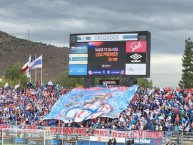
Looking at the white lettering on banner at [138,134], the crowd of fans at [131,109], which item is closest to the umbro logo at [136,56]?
the crowd of fans at [131,109]

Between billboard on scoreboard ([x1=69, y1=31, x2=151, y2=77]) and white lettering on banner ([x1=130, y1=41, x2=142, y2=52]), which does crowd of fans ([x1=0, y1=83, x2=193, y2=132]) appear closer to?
billboard on scoreboard ([x1=69, y1=31, x2=151, y2=77])

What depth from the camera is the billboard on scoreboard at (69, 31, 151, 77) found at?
47.6 m

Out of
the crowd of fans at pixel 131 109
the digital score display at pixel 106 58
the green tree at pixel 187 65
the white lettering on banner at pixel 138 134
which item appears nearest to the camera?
the white lettering on banner at pixel 138 134

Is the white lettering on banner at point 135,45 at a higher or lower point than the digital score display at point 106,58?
higher

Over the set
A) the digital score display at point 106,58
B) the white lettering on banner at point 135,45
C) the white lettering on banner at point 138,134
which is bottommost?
the white lettering on banner at point 138,134

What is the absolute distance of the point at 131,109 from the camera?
153 feet

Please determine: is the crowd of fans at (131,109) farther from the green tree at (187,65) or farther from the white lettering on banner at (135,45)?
the green tree at (187,65)

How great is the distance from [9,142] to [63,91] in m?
19.4

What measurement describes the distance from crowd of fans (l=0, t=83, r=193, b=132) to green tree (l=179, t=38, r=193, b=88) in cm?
5037

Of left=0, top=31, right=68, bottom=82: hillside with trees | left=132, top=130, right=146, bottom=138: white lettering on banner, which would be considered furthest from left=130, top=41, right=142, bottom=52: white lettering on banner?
left=0, top=31, right=68, bottom=82: hillside with trees

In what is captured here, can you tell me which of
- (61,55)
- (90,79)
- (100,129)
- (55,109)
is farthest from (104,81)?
(61,55)

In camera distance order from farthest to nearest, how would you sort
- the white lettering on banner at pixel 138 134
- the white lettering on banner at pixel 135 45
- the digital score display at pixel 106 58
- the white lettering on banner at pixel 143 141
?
the digital score display at pixel 106 58, the white lettering on banner at pixel 135 45, the white lettering on banner at pixel 138 134, the white lettering on banner at pixel 143 141

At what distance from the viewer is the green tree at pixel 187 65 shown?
102625 millimetres

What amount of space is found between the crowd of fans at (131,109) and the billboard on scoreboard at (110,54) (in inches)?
105
